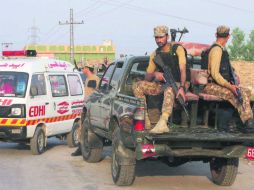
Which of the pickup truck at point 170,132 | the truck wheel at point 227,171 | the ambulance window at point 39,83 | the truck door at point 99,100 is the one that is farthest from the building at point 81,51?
the truck wheel at point 227,171

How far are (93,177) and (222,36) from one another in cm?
308

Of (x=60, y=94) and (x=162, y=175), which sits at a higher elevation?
(x=60, y=94)

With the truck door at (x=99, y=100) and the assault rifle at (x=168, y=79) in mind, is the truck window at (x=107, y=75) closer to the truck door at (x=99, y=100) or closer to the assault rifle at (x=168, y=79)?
the truck door at (x=99, y=100)

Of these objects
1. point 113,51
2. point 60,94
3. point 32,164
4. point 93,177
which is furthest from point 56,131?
point 113,51

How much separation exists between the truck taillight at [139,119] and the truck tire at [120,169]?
0.60 meters

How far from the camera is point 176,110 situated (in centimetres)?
796

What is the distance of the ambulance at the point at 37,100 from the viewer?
11.2m

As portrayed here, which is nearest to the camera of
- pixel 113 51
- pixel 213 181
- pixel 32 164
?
pixel 213 181

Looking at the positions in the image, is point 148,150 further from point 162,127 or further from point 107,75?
point 107,75

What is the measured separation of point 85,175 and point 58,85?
158 inches

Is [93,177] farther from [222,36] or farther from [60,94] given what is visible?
[60,94]

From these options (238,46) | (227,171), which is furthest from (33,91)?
(238,46)

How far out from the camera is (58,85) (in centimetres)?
1270

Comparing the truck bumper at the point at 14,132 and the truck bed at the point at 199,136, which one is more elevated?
the truck bed at the point at 199,136
